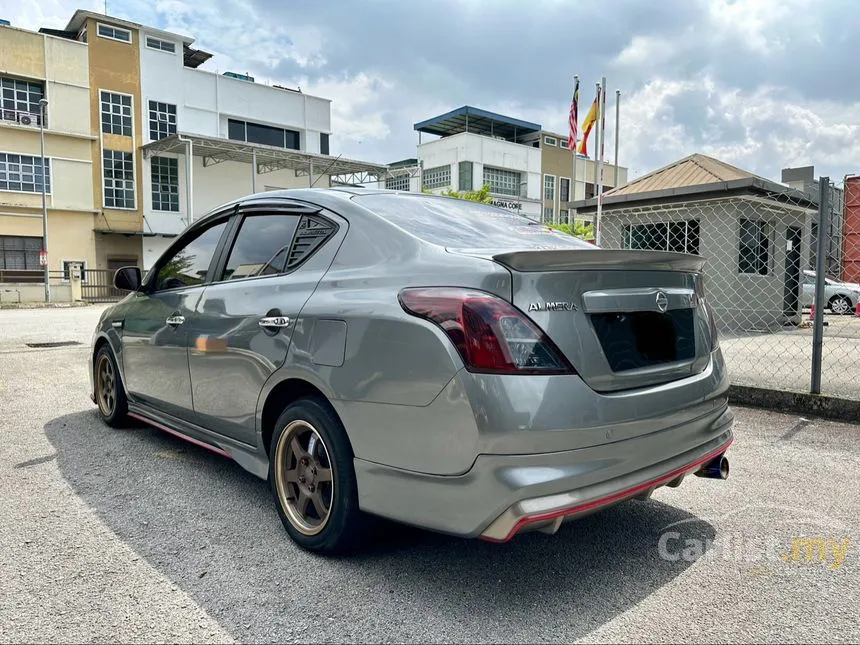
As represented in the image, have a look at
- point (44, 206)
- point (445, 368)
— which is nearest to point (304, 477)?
point (445, 368)

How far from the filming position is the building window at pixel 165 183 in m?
34.7

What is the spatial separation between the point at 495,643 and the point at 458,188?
4562 cm

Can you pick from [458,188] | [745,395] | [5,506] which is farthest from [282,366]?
[458,188]

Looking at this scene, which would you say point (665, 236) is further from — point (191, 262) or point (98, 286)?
point (98, 286)

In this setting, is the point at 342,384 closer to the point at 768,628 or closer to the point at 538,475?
the point at 538,475

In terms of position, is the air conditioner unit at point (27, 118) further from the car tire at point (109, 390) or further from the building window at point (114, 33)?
the car tire at point (109, 390)

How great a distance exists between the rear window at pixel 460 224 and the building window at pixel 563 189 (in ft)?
175

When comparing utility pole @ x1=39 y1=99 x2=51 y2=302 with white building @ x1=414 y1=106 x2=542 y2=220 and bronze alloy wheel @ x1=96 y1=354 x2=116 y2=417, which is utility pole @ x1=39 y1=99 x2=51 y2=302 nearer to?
white building @ x1=414 y1=106 x2=542 y2=220

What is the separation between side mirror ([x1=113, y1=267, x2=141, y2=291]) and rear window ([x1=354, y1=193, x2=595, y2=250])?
239 cm

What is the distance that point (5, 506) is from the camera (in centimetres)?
336

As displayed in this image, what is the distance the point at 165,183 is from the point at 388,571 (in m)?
36.6

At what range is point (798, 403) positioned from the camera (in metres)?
5.48

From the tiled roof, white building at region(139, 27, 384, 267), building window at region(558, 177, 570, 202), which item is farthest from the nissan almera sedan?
building window at region(558, 177, 570, 202)

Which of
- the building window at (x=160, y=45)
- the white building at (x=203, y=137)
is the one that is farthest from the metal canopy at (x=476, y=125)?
the building window at (x=160, y=45)
